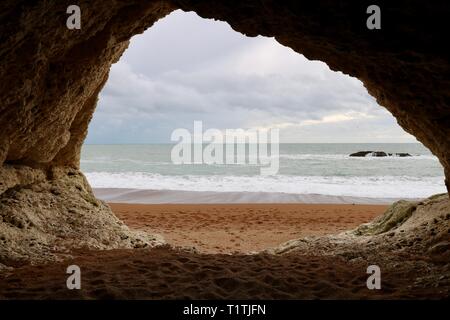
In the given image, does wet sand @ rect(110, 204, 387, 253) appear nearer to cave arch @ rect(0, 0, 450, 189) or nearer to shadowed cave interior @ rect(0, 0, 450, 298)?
shadowed cave interior @ rect(0, 0, 450, 298)

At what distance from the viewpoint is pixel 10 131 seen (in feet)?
16.5

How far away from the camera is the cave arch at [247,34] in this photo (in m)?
3.46

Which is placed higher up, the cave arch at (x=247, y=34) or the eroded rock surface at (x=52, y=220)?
the cave arch at (x=247, y=34)

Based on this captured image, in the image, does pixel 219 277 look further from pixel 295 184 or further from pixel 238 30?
pixel 295 184

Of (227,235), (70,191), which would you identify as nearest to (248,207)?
(227,235)

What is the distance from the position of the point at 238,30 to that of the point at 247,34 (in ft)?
0.41

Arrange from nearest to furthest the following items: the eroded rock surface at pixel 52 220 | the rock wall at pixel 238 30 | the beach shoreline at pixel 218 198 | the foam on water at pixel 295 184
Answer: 1. the rock wall at pixel 238 30
2. the eroded rock surface at pixel 52 220
3. the beach shoreline at pixel 218 198
4. the foam on water at pixel 295 184

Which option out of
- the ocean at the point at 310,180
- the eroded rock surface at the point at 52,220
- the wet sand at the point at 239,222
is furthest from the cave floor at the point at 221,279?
the ocean at the point at 310,180

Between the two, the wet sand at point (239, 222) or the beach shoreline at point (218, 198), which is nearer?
the wet sand at point (239, 222)

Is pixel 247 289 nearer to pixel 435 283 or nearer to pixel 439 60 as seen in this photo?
pixel 435 283

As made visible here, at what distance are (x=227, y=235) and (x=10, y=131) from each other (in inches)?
232

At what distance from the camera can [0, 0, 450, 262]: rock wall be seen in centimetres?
345

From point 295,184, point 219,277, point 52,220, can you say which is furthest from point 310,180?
point 219,277

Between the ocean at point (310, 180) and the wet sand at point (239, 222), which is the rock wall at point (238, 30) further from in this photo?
the ocean at point (310, 180)
